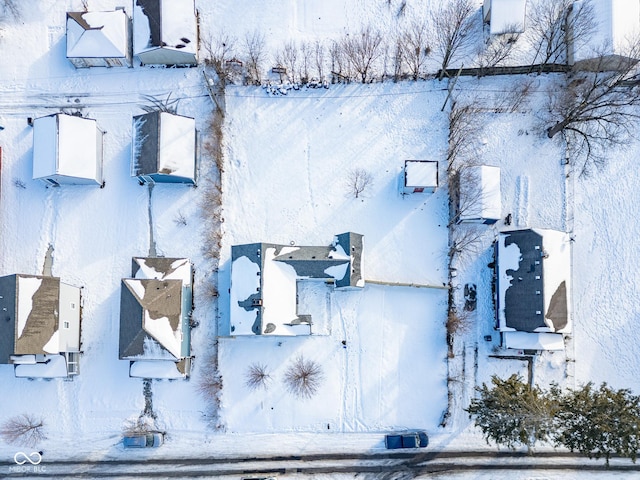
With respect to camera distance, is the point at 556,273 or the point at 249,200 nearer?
the point at 556,273

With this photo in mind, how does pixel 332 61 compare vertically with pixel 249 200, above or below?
above

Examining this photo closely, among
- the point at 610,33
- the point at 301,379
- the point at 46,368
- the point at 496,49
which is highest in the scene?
the point at 610,33

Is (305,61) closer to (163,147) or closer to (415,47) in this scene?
(415,47)

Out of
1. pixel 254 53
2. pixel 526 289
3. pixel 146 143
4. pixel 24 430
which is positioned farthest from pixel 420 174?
pixel 24 430

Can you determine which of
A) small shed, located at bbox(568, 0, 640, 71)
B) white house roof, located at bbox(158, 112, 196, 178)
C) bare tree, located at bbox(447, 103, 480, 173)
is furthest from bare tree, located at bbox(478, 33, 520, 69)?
white house roof, located at bbox(158, 112, 196, 178)

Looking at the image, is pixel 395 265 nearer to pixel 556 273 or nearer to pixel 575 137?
pixel 556 273

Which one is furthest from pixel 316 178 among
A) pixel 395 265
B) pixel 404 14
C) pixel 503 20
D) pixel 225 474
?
pixel 225 474

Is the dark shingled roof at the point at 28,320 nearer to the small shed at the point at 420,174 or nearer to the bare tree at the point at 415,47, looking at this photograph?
the small shed at the point at 420,174
